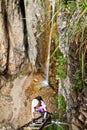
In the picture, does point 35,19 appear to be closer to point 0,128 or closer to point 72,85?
point 0,128

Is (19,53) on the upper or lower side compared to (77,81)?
upper

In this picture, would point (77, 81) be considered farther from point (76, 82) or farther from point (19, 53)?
point (19, 53)

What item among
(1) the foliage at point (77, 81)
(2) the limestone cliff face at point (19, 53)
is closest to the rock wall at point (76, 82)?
(1) the foliage at point (77, 81)

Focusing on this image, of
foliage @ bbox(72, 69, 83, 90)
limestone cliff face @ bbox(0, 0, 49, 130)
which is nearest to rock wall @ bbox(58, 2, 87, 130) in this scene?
foliage @ bbox(72, 69, 83, 90)

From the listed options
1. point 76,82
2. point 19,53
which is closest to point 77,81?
point 76,82

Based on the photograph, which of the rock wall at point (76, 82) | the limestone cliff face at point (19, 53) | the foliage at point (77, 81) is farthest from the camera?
the limestone cliff face at point (19, 53)

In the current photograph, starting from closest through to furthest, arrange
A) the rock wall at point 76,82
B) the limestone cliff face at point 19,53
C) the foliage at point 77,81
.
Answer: the rock wall at point 76,82 < the foliage at point 77,81 < the limestone cliff face at point 19,53

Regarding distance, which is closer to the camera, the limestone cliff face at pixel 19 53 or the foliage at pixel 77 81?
the foliage at pixel 77 81

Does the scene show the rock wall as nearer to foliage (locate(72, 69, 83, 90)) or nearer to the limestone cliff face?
foliage (locate(72, 69, 83, 90))

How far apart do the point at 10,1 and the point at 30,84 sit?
248 cm

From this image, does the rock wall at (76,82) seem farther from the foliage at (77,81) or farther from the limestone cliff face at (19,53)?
the limestone cliff face at (19,53)

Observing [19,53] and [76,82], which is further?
[19,53]

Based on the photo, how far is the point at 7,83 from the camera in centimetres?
1059

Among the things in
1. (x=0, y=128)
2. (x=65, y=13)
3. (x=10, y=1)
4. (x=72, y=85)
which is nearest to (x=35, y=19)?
(x=10, y=1)
